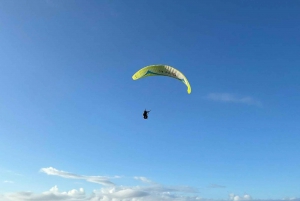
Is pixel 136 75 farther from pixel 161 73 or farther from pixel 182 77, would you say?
pixel 182 77

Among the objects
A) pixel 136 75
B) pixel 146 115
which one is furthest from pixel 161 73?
Result: pixel 146 115

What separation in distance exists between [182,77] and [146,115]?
961 centimetres

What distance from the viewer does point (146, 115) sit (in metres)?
54.9

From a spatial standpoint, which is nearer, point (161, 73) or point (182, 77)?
point (182, 77)

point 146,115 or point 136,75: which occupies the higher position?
point 136,75

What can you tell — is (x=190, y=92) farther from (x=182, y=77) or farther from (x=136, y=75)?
(x=136, y=75)

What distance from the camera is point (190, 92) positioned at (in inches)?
1871

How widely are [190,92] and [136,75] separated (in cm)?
966

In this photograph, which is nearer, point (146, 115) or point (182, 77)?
point (182, 77)

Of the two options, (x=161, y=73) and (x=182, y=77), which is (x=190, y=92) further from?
(x=161, y=73)

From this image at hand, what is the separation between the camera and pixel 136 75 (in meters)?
52.2

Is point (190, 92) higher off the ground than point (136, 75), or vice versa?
point (136, 75)

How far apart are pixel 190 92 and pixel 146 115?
10409 mm

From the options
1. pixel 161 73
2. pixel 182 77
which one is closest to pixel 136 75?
pixel 161 73
